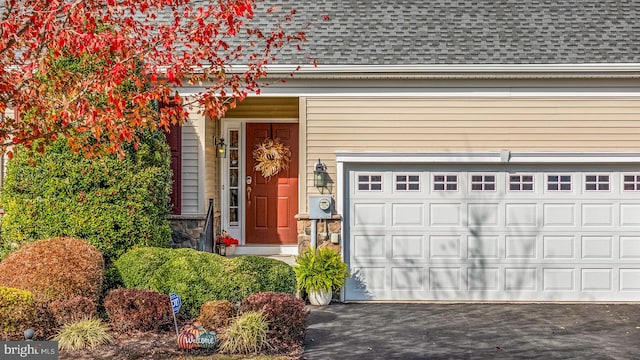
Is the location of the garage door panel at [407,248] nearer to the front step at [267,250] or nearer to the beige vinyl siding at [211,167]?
the front step at [267,250]

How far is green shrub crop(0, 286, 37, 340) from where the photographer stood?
7.36m

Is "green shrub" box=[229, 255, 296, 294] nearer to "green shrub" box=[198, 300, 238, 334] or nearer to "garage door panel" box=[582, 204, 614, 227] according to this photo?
"green shrub" box=[198, 300, 238, 334]

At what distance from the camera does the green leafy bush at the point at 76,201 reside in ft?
30.5

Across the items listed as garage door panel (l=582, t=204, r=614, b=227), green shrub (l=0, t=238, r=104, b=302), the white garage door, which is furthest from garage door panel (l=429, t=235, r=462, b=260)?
green shrub (l=0, t=238, r=104, b=302)

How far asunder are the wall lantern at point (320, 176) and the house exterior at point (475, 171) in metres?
0.08

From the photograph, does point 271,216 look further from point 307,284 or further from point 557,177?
point 557,177

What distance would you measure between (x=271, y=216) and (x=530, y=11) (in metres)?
5.71

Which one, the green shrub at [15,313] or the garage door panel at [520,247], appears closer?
the green shrub at [15,313]

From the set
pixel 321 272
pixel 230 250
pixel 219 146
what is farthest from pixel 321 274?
pixel 219 146

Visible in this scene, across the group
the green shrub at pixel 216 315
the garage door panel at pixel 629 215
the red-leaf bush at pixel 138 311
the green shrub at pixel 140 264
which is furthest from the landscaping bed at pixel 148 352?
the garage door panel at pixel 629 215

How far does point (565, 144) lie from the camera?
1077cm

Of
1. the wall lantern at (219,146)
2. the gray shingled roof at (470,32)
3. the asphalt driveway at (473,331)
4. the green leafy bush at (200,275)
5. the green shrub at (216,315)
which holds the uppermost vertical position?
the gray shingled roof at (470,32)

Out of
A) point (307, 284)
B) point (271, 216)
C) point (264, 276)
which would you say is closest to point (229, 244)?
point (271, 216)

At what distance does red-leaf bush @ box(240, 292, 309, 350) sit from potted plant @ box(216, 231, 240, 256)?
3.77 meters
